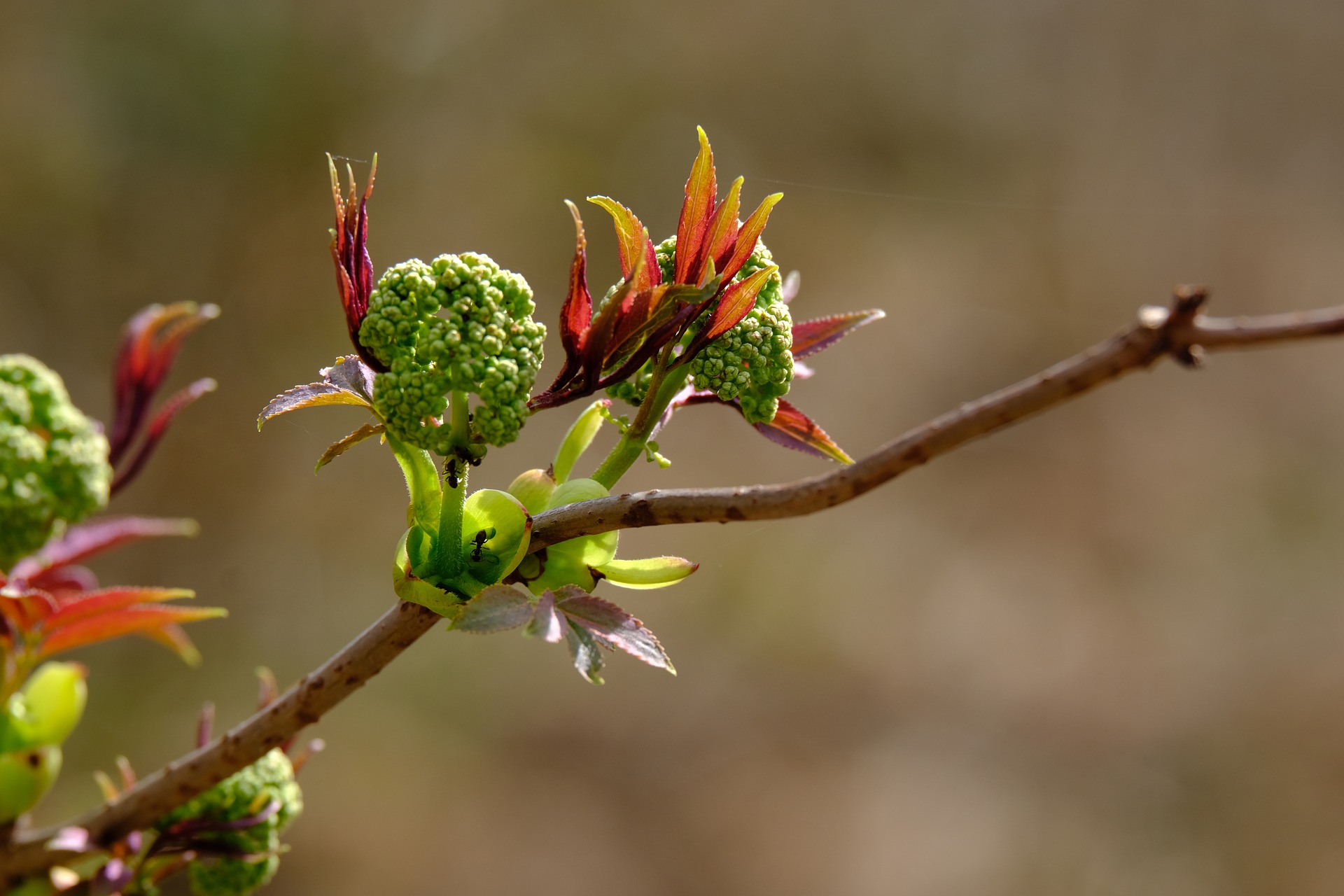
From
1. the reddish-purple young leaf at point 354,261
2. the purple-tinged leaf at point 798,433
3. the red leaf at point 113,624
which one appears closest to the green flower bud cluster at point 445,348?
the reddish-purple young leaf at point 354,261

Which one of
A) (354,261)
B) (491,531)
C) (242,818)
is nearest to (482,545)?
(491,531)

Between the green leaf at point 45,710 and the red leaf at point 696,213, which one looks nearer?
the red leaf at point 696,213

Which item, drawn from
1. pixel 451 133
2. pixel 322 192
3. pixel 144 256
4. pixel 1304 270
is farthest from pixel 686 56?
pixel 1304 270

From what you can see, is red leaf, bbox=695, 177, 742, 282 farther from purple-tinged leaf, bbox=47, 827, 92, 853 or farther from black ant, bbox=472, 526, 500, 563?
purple-tinged leaf, bbox=47, 827, 92, 853

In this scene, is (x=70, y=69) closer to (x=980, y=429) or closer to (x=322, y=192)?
(x=322, y=192)

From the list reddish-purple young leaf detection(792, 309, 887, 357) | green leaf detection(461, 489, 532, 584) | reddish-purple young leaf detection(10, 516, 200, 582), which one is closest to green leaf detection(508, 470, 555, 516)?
green leaf detection(461, 489, 532, 584)

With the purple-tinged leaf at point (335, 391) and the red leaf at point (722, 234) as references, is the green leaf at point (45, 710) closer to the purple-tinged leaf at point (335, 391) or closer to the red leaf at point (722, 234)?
the purple-tinged leaf at point (335, 391)

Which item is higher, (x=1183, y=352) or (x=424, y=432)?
(x=1183, y=352)
